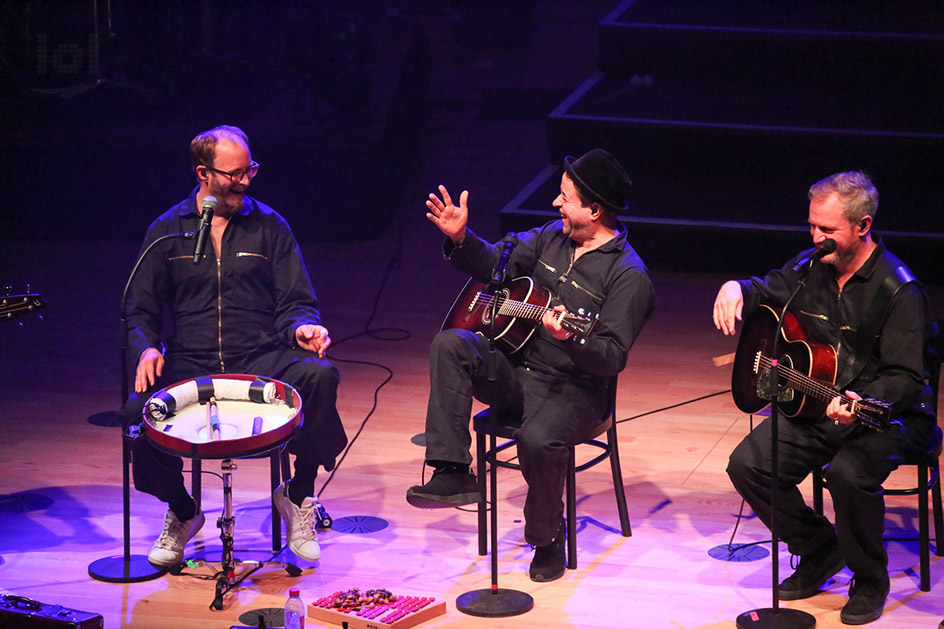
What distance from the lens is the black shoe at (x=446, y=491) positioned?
3.88 meters

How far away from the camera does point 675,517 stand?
15.0ft

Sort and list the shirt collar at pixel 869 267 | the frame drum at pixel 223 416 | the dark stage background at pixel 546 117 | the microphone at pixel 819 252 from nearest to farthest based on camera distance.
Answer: the microphone at pixel 819 252 < the frame drum at pixel 223 416 < the shirt collar at pixel 869 267 < the dark stage background at pixel 546 117

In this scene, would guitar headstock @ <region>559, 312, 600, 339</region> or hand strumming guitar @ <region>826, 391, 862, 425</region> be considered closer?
hand strumming guitar @ <region>826, 391, 862, 425</region>

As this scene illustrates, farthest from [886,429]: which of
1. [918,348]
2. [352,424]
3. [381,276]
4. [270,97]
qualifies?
[270,97]

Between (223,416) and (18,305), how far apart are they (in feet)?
2.69

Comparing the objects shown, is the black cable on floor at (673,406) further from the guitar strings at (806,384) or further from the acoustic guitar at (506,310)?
the guitar strings at (806,384)

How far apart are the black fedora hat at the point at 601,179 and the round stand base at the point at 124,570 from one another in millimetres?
1887

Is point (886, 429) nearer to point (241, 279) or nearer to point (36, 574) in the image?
point (241, 279)

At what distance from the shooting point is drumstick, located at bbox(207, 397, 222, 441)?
3.70 meters

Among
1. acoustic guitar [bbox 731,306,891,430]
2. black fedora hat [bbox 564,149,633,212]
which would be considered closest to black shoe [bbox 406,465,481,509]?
acoustic guitar [bbox 731,306,891,430]

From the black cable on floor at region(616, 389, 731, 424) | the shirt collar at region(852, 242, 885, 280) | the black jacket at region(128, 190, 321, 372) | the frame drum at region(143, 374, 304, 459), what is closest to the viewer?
the frame drum at region(143, 374, 304, 459)

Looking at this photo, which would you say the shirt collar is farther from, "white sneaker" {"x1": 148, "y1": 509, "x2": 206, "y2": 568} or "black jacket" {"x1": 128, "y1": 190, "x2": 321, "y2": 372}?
"white sneaker" {"x1": 148, "y1": 509, "x2": 206, "y2": 568}

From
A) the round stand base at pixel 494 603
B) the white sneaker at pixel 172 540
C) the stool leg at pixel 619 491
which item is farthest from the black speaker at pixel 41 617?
the stool leg at pixel 619 491

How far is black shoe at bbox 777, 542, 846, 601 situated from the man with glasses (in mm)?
1530
